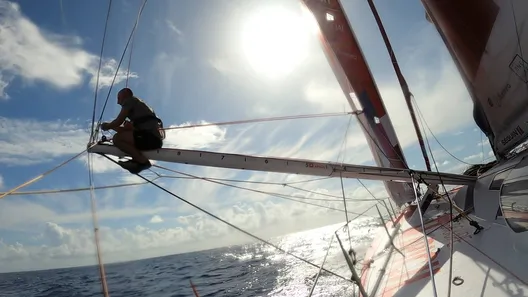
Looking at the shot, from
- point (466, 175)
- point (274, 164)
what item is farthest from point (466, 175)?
point (274, 164)

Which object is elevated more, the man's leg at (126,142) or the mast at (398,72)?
the mast at (398,72)

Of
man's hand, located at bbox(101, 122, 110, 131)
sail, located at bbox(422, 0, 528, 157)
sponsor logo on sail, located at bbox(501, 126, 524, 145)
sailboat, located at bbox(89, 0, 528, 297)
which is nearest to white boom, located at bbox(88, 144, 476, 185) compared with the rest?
sailboat, located at bbox(89, 0, 528, 297)

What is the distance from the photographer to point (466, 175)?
22.0ft

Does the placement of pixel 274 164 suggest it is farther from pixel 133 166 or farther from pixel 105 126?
pixel 105 126

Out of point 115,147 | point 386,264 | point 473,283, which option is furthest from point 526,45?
point 115,147

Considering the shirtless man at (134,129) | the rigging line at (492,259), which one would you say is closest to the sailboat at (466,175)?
the rigging line at (492,259)

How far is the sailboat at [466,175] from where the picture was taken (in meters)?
4.09

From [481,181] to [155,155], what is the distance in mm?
6498

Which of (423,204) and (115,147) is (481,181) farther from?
(115,147)

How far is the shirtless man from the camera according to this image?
419cm

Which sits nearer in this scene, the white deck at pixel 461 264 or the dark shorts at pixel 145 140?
the white deck at pixel 461 264

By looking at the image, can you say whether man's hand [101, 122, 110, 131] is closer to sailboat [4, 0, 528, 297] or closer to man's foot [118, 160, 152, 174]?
sailboat [4, 0, 528, 297]

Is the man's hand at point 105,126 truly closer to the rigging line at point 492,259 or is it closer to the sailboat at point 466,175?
the sailboat at point 466,175

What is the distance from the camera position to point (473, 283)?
12.4 feet
